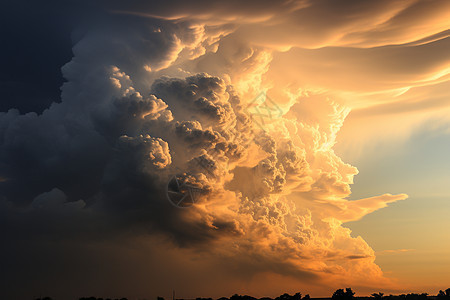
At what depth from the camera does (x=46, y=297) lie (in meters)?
178

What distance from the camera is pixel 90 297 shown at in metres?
197

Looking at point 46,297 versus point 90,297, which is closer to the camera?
point 46,297

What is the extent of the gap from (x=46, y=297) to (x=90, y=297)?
2374 cm
